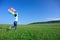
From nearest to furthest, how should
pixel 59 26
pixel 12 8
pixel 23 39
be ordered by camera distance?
pixel 23 39 → pixel 12 8 → pixel 59 26

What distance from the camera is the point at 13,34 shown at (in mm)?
6625

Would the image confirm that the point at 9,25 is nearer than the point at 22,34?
No

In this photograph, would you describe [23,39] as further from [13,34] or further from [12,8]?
[12,8]

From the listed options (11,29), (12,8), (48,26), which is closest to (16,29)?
(11,29)

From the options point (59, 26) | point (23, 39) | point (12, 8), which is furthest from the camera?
point (59, 26)

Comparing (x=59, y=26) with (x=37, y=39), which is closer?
(x=37, y=39)

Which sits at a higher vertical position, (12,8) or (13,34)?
(12,8)

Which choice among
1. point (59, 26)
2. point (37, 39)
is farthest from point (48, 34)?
point (59, 26)

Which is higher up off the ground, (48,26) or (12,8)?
(12,8)

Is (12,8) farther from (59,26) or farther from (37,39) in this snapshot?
(59,26)

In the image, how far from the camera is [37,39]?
635cm

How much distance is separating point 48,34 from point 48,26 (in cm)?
122

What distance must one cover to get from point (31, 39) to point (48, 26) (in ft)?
5.54

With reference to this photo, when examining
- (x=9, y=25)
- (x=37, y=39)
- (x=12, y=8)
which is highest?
(x=12, y=8)
